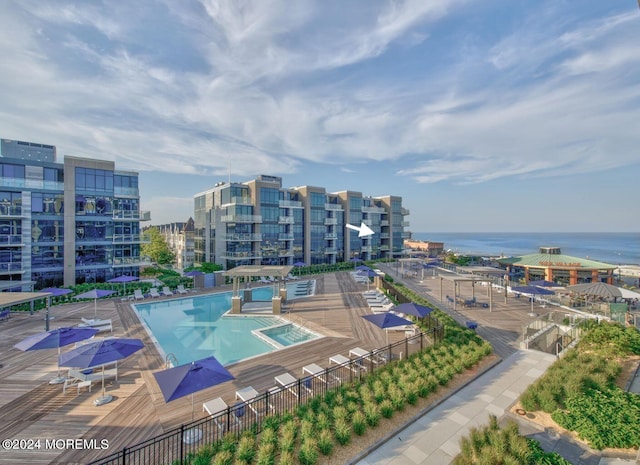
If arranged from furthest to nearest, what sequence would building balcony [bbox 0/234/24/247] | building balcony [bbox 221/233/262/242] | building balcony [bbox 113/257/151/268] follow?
building balcony [bbox 221/233/262/242] → building balcony [bbox 113/257/151/268] → building balcony [bbox 0/234/24/247]

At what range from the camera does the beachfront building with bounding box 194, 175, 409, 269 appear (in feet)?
129

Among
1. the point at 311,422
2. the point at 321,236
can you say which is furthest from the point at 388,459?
the point at 321,236

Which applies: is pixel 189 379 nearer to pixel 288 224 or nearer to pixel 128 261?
pixel 128 261

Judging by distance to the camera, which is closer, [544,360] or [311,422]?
[311,422]

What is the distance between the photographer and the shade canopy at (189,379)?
7180 millimetres

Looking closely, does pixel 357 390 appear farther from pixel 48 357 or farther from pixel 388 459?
pixel 48 357

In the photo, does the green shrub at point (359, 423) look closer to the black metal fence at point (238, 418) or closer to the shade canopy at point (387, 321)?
the black metal fence at point (238, 418)

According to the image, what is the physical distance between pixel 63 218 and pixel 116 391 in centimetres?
2464

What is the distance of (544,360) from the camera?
39.3 ft

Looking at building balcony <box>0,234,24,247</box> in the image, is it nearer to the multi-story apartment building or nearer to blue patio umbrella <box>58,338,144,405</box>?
blue patio umbrella <box>58,338,144,405</box>

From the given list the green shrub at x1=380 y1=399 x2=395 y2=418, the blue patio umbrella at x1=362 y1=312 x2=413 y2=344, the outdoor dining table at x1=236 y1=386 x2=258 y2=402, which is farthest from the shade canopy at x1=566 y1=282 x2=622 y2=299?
the outdoor dining table at x1=236 y1=386 x2=258 y2=402

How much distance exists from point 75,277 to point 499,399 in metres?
32.9

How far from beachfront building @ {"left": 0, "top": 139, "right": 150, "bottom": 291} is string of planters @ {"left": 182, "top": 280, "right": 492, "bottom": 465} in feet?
87.6

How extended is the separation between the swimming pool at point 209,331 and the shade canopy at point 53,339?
3.29 meters
